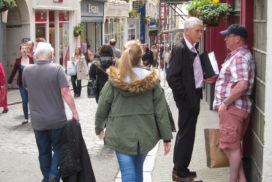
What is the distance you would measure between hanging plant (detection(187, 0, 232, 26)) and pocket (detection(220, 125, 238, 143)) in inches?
163

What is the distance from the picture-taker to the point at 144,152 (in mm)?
5168

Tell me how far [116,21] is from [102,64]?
32253 millimetres

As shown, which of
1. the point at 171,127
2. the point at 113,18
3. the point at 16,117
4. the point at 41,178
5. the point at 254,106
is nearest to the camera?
the point at 171,127

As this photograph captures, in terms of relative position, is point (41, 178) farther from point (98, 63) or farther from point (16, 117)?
point (16, 117)

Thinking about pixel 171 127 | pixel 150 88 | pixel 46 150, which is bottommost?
pixel 46 150

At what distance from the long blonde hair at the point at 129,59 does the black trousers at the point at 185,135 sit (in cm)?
142

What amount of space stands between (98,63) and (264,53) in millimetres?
4591

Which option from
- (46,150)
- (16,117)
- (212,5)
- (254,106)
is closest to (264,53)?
(254,106)

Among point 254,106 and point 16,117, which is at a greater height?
point 254,106

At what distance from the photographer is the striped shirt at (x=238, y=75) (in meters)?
5.55

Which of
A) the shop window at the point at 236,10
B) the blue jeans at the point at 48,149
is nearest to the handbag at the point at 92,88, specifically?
the shop window at the point at 236,10

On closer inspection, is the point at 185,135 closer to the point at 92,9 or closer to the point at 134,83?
the point at 134,83

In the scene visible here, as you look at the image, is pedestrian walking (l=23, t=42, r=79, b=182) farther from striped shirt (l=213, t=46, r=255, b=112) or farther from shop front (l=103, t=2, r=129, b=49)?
shop front (l=103, t=2, r=129, b=49)

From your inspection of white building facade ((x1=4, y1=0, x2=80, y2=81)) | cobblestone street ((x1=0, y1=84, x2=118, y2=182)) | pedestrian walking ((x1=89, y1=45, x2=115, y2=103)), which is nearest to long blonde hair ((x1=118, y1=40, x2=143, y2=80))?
cobblestone street ((x1=0, y1=84, x2=118, y2=182))
